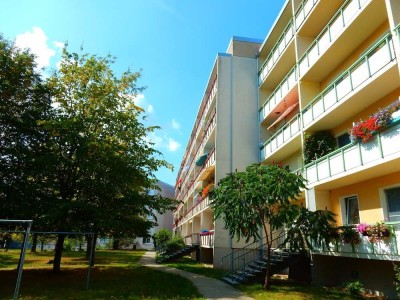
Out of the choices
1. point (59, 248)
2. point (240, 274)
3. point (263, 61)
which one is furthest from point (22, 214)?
point (263, 61)

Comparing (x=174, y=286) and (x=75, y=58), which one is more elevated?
(x=75, y=58)

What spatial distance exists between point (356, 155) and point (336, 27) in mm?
6958

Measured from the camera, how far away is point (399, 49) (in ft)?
37.5

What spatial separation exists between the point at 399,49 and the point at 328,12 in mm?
8360

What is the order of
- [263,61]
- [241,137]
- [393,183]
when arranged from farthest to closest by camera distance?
[263,61] → [241,137] → [393,183]

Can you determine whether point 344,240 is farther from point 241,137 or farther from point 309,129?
point 241,137

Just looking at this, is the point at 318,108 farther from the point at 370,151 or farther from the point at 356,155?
the point at 370,151

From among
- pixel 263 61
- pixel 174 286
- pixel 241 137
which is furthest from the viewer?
pixel 263 61

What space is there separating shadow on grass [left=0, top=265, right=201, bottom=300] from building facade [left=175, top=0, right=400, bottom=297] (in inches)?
270

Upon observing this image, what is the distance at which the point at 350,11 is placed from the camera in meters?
15.1

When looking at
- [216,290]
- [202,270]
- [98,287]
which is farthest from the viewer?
[202,270]

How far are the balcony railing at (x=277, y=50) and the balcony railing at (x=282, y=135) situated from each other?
228 inches

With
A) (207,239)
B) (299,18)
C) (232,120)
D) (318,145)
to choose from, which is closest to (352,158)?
(318,145)

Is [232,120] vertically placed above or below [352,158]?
above
